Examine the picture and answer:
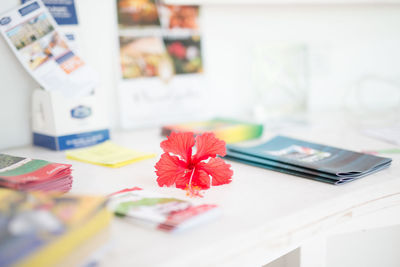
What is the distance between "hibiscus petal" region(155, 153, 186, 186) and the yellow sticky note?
0.57 ft

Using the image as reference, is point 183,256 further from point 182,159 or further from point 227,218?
point 182,159

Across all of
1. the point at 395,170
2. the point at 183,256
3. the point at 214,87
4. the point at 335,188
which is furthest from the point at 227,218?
the point at 214,87

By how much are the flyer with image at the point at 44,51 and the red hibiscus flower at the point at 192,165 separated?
466 mm

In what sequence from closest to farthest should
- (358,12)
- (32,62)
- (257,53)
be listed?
(32,62)
(257,53)
(358,12)

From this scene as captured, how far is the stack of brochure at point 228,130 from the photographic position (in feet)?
3.73

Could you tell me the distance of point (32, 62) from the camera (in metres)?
1.10

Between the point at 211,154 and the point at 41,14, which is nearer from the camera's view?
the point at 211,154

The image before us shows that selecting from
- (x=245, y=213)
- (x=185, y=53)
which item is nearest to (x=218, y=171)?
(x=245, y=213)

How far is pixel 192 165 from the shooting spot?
0.79m

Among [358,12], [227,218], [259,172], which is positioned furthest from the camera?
[358,12]

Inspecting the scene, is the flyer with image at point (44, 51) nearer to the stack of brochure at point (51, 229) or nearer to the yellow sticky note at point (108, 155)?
the yellow sticky note at point (108, 155)

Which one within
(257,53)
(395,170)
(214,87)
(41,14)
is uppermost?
(41,14)

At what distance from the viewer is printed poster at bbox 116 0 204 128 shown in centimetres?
130

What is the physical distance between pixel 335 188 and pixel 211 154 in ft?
0.76
